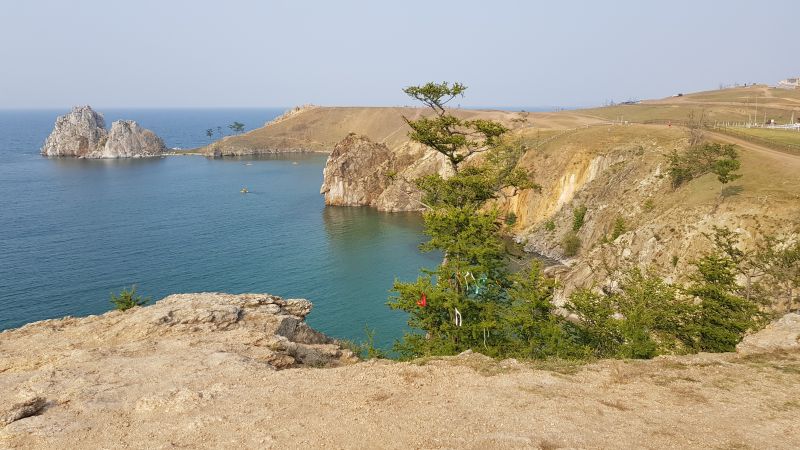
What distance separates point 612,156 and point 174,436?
77950mm

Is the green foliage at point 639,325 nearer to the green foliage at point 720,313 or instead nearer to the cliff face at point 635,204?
the green foliage at point 720,313

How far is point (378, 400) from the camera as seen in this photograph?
17.4 meters

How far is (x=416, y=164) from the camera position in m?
123

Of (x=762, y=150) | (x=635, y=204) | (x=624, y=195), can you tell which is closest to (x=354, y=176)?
(x=624, y=195)

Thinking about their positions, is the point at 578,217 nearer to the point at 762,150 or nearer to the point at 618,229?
the point at 618,229

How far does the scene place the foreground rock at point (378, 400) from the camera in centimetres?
1472

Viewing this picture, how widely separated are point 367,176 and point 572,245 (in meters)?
63.1

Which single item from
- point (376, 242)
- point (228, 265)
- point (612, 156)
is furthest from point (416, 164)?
point (228, 265)

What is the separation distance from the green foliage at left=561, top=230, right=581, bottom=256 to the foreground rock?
1827 inches

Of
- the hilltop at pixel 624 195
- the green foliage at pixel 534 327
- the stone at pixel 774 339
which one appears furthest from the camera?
the hilltop at pixel 624 195

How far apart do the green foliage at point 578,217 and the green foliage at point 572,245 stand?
134 cm

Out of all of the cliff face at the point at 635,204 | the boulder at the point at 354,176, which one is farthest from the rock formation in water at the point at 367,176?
the cliff face at the point at 635,204

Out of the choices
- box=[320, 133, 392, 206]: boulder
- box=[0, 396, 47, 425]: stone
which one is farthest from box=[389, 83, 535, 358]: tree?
box=[320, 133, 392, 206]: boulder

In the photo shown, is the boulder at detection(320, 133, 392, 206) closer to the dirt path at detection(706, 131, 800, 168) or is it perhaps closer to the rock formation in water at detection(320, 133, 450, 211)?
the rock formation in water at detection(320, 133, 450, 211)
